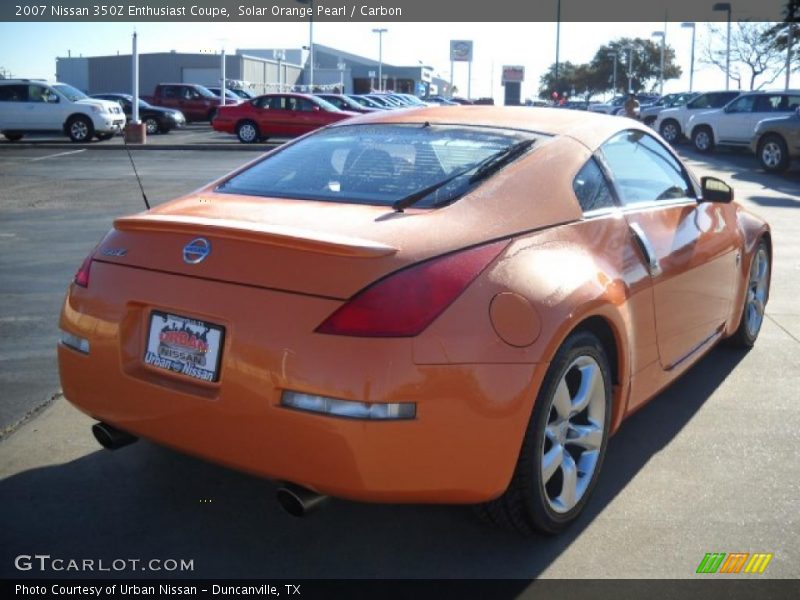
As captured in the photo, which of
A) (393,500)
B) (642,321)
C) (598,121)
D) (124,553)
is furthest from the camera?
(598,121)

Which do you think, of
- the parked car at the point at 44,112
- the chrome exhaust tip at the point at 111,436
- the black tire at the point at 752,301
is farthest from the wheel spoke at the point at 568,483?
the parked car at the point at 44,112

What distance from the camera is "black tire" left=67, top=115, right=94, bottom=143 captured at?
87.3 ft

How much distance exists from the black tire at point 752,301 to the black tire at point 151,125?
2929cm

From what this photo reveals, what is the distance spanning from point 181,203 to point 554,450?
1.69 metres

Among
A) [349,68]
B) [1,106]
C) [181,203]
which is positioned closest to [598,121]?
[181,203]

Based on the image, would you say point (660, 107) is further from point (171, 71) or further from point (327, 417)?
point (171, 71)

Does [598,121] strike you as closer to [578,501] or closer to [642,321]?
[642,321]

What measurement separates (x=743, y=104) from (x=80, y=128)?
18518 millimetres

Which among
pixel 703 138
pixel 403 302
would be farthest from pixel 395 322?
pixel 703 138

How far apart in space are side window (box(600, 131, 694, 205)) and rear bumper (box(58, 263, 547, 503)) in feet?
4.74

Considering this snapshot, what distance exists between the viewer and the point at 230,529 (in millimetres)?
3346

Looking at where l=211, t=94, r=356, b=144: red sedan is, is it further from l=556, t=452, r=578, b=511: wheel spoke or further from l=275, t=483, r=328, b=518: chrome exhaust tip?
l=275, t=483, r=328, b=518: chrome exhaust tip

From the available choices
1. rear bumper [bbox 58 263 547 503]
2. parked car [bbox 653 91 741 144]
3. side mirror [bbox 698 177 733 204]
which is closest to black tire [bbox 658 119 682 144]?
parked car [bbox 653 91 741 144]

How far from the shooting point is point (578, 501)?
3406 millimetres
